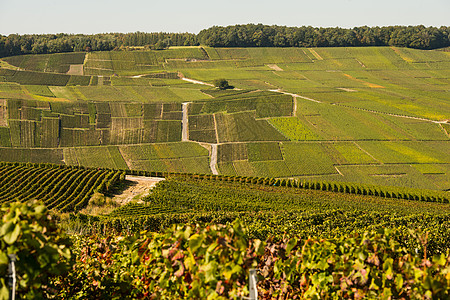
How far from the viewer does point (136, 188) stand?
197ft

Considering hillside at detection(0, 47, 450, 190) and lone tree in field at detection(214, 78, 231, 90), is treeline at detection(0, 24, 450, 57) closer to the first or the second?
hillside at detection(0, 47, 450, 190)

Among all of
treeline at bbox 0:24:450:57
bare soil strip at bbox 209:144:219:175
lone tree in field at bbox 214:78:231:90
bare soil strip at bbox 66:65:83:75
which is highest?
treeline at bbox 0:24:450:57

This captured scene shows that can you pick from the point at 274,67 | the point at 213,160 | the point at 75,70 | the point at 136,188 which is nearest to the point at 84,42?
the point at 75,70

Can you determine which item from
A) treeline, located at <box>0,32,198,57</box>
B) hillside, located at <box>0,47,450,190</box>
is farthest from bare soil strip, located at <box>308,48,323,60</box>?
treeline, located at <box>0,32,198,57</box>

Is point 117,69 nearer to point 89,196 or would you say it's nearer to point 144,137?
point 144,137

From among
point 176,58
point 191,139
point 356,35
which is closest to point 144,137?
point 191,139

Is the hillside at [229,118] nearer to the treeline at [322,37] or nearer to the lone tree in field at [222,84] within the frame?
the lone tree in field at [222,84]

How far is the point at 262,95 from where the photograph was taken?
118250mm

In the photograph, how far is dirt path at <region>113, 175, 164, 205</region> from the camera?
182 ft

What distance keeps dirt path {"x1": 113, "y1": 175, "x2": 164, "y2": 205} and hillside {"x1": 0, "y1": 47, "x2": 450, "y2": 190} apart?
40.0 ft

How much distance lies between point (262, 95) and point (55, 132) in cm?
5203

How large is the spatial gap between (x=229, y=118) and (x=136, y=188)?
44.2 m

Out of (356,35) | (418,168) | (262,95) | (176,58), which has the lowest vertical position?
(418,168)

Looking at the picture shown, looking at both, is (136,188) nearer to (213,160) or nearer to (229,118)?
(213,160)
